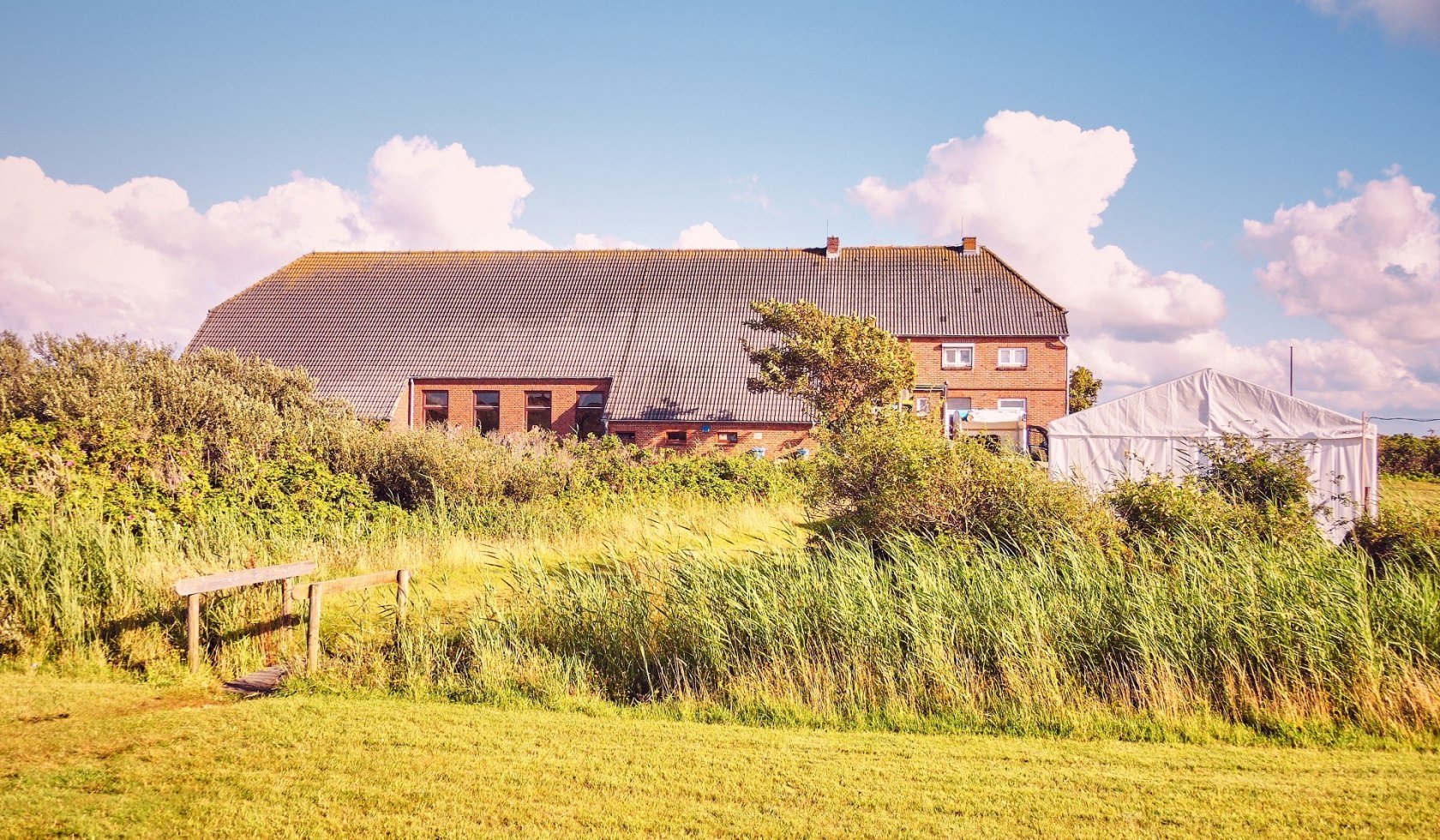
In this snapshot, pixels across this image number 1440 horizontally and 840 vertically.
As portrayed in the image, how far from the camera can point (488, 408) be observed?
1490 inches

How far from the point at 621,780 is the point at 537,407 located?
32322 mm

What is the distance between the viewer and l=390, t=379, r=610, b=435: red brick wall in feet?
122

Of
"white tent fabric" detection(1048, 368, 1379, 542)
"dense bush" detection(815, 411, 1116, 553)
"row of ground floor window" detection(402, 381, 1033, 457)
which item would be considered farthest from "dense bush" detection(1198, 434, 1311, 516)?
"row of ground floor window" detection(402, 381, 1033, 457)

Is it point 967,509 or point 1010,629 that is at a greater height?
point 967,509

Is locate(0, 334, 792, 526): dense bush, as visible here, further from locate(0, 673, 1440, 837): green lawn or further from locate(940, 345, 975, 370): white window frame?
locate(940, 345, 975, 370): white window frame

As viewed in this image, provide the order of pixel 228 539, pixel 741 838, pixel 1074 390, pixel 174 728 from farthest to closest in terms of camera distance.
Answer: pixel 1074 390 < pixel 228 539 < pixel 174 728 < pixel 741 838

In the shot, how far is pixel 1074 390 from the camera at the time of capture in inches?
2047

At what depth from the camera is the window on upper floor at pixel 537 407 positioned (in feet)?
123

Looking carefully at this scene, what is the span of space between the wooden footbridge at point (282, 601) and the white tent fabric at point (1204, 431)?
12.7m

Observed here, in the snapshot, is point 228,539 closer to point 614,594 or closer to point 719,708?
point 614,594

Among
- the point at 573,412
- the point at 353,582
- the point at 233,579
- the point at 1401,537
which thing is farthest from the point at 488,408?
the point at 1401,537

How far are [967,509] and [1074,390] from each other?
4324 cm

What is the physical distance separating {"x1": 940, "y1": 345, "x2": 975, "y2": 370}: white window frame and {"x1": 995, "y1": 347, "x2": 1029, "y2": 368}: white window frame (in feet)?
3.19

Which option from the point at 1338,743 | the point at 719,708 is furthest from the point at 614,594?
the point at 1338,743
